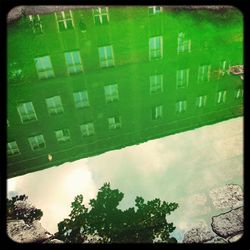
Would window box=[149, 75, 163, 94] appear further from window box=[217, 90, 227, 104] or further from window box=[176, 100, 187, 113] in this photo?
window box=[217, 90, 227, 104]

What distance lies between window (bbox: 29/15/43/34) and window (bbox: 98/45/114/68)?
10.2 ft

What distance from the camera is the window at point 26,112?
10.4 metres

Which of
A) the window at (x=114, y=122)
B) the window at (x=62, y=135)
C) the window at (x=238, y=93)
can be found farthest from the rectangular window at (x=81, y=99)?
the window at (x=238, y=93)

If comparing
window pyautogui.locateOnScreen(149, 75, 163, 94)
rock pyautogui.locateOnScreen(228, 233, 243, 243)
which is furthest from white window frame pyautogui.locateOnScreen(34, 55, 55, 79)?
rock pyautogui.locateOnScreen(228, 233, 243, 243)

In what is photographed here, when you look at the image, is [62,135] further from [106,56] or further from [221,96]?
[221,96]

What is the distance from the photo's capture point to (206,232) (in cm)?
572

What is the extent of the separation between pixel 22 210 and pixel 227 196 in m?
4.11

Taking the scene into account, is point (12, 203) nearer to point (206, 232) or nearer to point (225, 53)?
point (206, 232)

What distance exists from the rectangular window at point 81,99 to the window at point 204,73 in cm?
401

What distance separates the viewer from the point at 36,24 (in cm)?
1503

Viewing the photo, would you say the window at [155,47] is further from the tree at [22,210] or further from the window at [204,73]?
the tree at [22,210]
